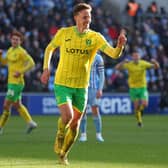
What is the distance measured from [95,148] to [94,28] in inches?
723

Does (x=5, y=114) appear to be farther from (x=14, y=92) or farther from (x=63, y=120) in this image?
(x=63, y=120)

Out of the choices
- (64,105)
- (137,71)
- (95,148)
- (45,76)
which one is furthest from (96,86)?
(137,71)

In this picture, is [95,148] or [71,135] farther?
[95,148]

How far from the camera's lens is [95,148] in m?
15.5

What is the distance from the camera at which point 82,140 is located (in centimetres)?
1752

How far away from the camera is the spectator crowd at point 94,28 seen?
101ft

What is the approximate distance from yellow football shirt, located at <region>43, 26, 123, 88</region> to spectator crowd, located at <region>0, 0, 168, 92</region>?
1711 cm

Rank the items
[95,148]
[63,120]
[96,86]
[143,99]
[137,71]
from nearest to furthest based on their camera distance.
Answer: [63,120], [95,148], [96,86], [143,99], [137,71]

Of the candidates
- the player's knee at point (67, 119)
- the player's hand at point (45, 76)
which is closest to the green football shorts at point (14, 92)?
the player's knee at point (67, 119)

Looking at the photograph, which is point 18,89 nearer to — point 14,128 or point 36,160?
point 14,128

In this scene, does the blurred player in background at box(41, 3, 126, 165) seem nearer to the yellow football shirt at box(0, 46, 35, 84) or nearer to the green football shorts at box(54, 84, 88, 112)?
the green football shorts at box(54, 84, 88, 112)

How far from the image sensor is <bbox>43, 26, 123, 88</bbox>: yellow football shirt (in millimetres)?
12477

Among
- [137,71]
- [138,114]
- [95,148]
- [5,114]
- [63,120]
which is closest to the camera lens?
[63,120]

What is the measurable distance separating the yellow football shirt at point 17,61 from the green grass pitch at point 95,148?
1.45m
